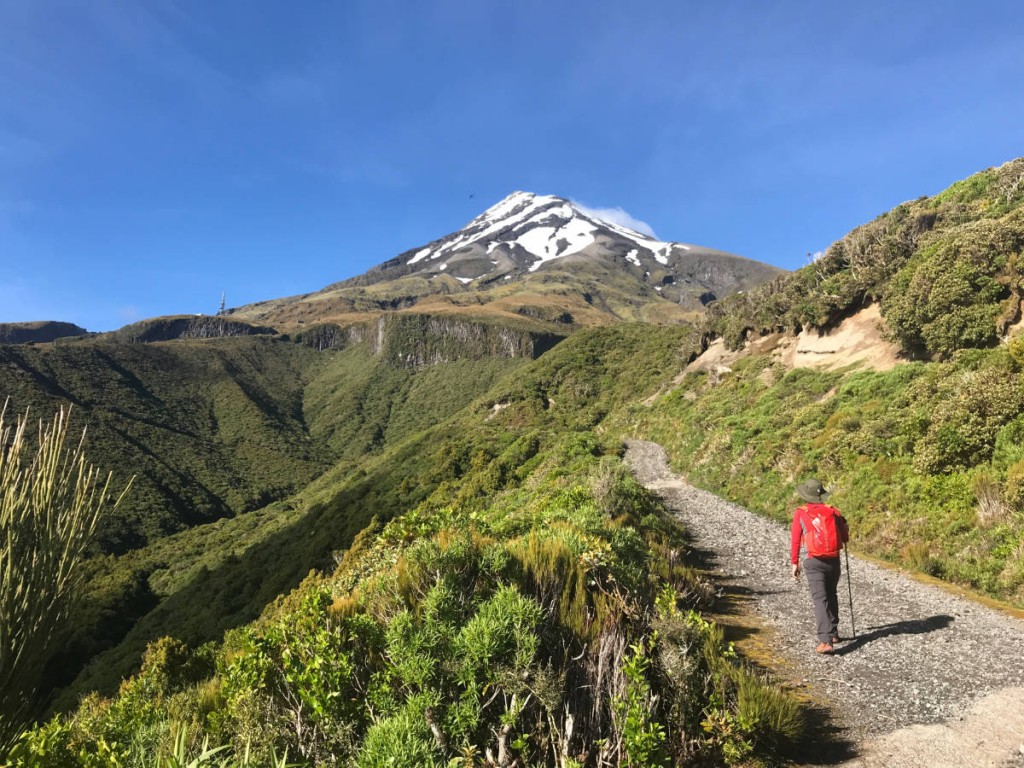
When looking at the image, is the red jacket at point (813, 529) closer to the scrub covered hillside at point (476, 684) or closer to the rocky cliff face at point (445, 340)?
the scrub covered hillside at point (476, 684)

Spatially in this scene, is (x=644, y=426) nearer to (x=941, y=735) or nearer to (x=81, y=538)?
(x=941, y=735)

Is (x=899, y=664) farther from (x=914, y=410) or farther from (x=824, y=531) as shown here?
(x=914, y=410)

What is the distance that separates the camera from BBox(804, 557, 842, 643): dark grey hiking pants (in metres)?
5.59

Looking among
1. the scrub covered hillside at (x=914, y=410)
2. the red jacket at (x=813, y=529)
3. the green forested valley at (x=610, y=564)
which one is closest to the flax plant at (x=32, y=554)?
the green forested valley at (x=610, y=564)

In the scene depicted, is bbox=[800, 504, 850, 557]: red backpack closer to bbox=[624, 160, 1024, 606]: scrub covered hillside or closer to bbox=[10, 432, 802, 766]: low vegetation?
bbox=[10, 432, 802, 766]: low vegetation

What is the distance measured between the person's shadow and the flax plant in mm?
6959

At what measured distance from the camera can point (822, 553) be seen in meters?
5.80

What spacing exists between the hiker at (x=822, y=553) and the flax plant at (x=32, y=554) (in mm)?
6543

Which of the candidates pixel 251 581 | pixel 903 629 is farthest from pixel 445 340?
pixel 903 629

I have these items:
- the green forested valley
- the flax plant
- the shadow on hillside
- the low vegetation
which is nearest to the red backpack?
the green forested valley

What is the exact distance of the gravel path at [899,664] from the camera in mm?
3820

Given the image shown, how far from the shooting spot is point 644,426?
31.2 meters

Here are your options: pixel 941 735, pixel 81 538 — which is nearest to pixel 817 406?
pixel 941 735

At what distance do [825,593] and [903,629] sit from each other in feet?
4.51
